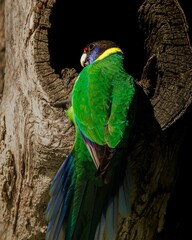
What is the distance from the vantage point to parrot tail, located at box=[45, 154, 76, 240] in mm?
2844

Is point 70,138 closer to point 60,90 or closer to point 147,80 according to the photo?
point 60,90

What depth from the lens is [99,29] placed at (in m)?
4.05

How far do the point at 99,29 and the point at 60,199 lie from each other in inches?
63.8

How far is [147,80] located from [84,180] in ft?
2.26

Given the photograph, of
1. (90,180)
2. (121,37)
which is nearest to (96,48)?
(121,37)

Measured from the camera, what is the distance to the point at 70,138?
288 centimetres

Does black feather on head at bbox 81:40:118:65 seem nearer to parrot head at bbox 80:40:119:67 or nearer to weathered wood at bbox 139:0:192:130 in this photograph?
parrot head at bbox 80:40:119:67

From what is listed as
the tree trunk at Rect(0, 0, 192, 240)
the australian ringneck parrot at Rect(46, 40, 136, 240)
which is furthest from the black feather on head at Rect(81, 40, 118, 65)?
the australian ringneck parrot at Rect(46, 40, 136, 240)

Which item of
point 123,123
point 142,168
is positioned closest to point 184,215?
point 142,168

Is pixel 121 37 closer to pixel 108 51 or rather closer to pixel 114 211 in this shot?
pixel 108 51

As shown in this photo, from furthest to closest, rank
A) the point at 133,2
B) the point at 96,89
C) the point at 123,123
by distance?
1. the point at 133,2
2. the point at 96,89
3. the point at 123,123

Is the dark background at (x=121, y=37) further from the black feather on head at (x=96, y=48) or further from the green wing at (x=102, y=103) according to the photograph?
the green wing at (x=102, y=103)

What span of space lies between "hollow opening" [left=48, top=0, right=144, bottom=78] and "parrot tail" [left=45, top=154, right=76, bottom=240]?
0.85 m

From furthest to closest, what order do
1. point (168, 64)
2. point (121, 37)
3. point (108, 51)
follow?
point (121, 37) → point (108, 51) → point (168, 64)
